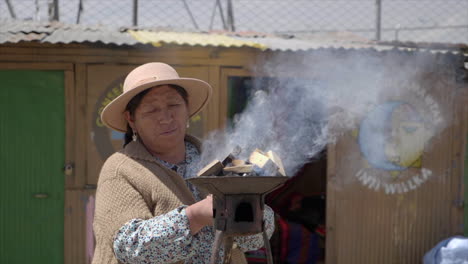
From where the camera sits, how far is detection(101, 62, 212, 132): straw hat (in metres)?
2.18

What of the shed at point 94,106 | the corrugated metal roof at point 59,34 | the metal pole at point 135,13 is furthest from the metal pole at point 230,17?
the corrugated metal roof at point 59,34

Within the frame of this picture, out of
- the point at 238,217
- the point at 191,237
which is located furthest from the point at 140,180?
the point at 238,217

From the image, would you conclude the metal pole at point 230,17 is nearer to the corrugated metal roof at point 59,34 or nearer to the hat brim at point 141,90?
the corrugated metal roof at point 59,34

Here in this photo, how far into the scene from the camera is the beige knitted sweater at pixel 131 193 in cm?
198

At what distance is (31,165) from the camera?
502 centimetres

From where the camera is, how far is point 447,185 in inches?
221

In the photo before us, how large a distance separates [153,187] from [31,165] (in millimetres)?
3416

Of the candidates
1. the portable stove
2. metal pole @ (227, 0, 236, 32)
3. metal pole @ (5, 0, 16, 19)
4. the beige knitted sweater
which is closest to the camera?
the portable stove

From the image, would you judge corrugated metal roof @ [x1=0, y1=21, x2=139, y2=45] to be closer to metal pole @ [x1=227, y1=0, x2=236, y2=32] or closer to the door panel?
the door panel

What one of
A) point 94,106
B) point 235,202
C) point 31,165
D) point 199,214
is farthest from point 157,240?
point 31,165

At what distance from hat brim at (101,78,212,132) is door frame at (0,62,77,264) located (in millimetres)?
2749

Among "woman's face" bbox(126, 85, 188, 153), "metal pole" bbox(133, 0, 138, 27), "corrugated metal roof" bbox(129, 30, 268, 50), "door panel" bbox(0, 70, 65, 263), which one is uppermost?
"metal pole" bbox(133, 0, 138, 27)

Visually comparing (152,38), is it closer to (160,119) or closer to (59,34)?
(59,34)

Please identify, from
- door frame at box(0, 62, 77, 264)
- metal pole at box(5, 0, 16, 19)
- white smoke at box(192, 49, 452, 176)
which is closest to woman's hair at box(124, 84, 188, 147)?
white smoke at box(192, 49, 452, 176)
